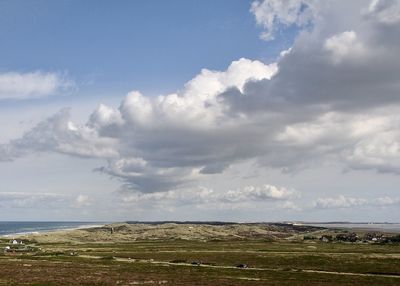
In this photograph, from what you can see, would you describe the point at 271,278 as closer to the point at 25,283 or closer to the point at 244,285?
the point at 244,285

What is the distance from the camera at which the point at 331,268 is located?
92.2 m

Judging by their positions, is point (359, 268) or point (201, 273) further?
point (359, 268)

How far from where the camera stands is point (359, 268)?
300ft

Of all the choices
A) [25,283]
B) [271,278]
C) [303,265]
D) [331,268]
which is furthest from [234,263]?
[25,283]

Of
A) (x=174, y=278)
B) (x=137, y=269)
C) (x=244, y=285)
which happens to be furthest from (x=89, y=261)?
(x=244, y=285)

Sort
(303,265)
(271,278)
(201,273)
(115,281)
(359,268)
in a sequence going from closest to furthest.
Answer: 1. (115,281)
2. (271,278)
3. (201,273)
4. (359,268)
5. (303,265)

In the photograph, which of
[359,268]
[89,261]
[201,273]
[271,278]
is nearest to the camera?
[271,278]

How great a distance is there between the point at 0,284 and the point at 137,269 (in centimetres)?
3064

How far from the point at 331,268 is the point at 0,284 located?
58.0 metres

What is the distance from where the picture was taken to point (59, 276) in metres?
76.6

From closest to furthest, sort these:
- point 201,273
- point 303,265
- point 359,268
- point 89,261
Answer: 1. point 201,273
2. point 359,268
3. point 303,265
4. point 89,261

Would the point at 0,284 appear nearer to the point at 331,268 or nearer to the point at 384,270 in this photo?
the point at 331,268

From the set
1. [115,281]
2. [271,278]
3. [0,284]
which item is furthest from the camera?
[271,278]

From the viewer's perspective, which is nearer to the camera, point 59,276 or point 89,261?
point 59,276
